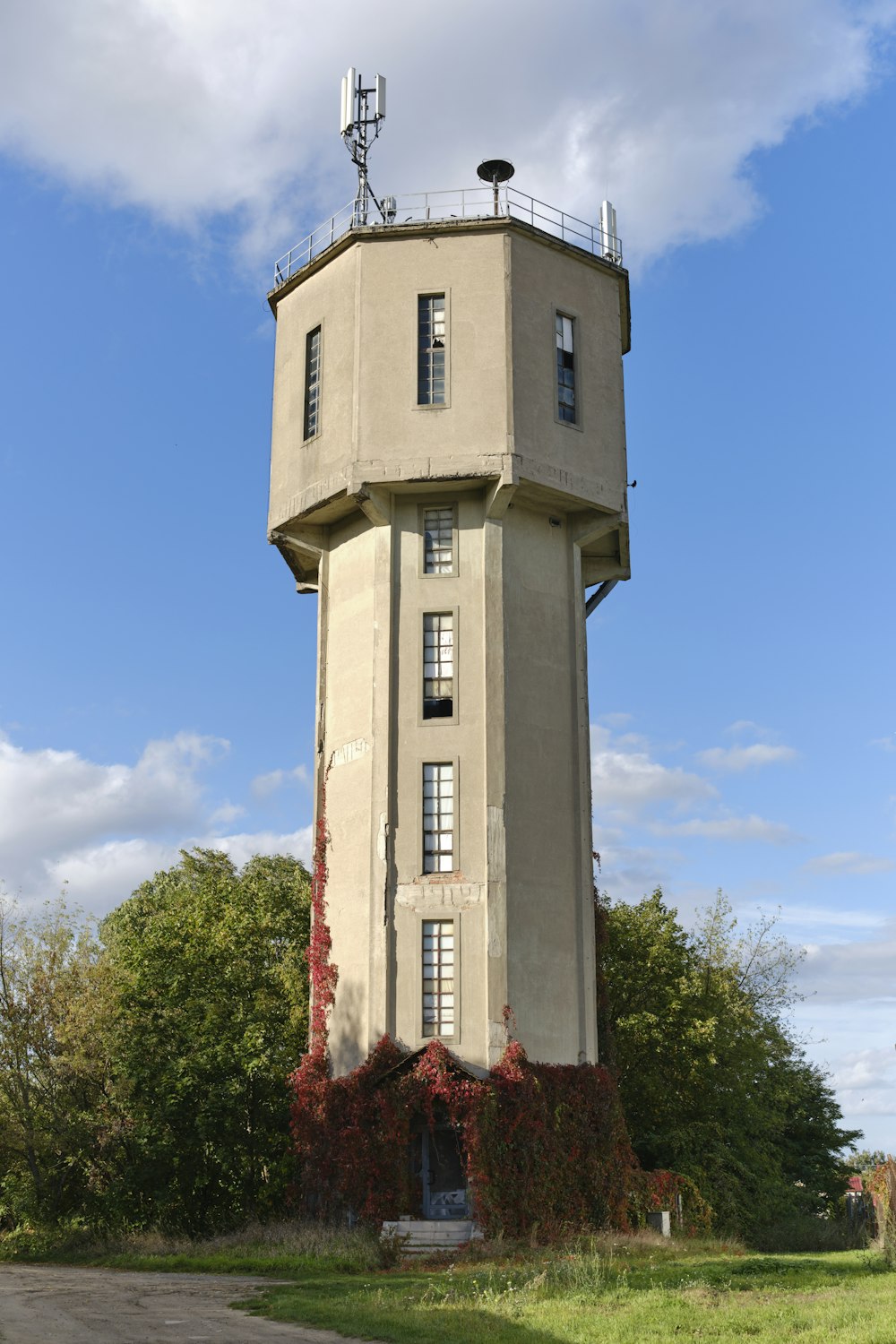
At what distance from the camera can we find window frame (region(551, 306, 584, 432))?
3127 centimetres

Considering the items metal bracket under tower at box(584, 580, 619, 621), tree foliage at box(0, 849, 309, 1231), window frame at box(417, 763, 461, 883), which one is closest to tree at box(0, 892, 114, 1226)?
tree foliage at box(0, 849, 309, 1231)

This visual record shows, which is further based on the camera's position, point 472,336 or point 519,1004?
point 472,336

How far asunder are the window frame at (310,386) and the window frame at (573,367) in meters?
5.46

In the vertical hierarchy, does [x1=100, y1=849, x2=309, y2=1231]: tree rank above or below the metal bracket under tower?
below

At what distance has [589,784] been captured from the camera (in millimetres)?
30422

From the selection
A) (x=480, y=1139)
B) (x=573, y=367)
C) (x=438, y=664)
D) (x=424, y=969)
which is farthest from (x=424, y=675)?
(x=480, y=1139)

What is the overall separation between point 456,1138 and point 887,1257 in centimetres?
923

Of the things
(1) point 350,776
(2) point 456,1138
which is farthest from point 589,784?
(2) point 456,1138

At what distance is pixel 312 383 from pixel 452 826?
452 inches

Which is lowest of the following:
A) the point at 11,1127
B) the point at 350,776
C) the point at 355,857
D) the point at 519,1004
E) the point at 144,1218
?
the point at 144,1218

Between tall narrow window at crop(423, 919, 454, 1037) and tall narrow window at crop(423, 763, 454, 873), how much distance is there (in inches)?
49.7

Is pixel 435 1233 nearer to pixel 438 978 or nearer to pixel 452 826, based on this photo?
pixel 438 978

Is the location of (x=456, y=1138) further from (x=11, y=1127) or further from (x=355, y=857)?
(x=11, y=1127)

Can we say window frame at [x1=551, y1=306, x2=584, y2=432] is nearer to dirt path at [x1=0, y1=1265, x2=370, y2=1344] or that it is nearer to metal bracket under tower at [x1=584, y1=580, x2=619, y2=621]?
metal bracket under tower at [x1=584, y1=580, x2=619, y2=621]
